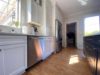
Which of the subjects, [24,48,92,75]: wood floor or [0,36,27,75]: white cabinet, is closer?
[0,36,27,75]: white cabinet

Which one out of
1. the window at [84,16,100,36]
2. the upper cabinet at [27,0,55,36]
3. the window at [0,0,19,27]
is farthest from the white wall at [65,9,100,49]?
the window at [0,0,19,27]

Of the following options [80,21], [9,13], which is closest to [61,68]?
[9,13]

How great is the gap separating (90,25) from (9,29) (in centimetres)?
530

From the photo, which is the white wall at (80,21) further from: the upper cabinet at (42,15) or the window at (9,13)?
the window at (9,13)

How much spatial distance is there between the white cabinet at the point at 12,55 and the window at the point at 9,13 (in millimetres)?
784

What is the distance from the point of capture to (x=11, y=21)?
2.37m

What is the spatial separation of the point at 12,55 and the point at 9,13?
132 cm

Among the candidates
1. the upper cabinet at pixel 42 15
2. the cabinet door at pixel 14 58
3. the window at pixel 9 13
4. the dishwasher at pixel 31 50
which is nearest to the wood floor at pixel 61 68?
the dishwasher at pixel 31 50

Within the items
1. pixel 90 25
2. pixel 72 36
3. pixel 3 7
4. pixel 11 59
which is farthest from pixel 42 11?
pixel 72 36

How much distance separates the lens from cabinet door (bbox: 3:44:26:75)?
137 centimetres

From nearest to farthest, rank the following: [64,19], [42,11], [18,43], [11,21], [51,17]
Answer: [18,43]
[11,21]
[42,11]
[51,17]
[64,19]

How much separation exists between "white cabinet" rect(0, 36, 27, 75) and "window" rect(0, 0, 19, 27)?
2.57 feet

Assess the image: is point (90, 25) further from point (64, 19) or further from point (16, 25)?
point (16, 25)

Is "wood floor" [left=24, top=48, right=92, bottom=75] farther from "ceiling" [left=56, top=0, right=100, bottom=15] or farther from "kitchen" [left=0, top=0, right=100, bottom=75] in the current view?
"ceiling" [left=56, top=0, right=100, bottom=15]
